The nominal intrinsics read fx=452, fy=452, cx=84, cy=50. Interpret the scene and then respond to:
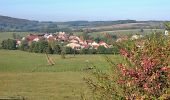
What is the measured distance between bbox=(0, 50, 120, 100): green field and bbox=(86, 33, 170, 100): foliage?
24922mm

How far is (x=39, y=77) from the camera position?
59156 millimetres

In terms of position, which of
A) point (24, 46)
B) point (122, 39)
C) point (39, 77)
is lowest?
point (24, 46)

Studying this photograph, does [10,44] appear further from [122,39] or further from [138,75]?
[138,75]

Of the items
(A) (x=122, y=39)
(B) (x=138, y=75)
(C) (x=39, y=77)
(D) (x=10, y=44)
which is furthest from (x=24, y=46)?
(B) (x=138, y=75)

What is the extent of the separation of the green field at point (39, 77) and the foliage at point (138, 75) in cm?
2492

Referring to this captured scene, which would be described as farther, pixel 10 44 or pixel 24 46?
pixel 10 44

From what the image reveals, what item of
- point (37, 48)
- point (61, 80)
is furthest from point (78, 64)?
point (37, 48)

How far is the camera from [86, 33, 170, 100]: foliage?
8.84 meters

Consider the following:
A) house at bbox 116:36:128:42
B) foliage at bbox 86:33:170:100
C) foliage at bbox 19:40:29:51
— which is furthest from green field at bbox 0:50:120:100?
foliage at bbox 86:33:170:100

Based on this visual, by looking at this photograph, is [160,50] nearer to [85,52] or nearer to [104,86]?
[104,86]

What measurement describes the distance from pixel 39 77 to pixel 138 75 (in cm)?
5075

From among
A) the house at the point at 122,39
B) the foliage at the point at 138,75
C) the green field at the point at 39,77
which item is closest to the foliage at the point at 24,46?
the green field at the point at 39,77

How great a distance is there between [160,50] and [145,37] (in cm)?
89

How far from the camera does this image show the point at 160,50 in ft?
31.1
